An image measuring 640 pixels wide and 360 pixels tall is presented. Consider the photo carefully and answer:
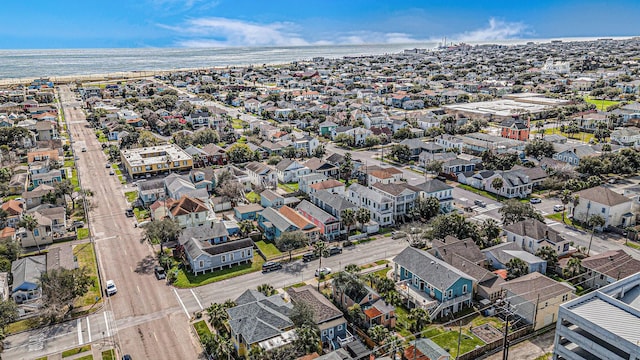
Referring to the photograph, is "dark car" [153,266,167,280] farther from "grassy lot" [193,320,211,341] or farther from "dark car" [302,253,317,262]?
"dark car" [302,253,317,262]

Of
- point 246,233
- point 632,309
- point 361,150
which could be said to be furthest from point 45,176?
point 632,309

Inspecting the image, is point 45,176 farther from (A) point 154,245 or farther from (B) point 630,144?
(B) point 630,144

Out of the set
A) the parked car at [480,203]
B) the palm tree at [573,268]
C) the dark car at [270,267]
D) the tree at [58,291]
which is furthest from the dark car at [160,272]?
the parked car at [480,203]

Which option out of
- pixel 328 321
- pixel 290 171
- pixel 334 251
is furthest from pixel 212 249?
pixel 290 171

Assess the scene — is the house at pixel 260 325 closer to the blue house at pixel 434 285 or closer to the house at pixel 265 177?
the blue house at pixel 434 285

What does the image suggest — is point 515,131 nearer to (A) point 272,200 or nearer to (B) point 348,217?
(B) point 348,217

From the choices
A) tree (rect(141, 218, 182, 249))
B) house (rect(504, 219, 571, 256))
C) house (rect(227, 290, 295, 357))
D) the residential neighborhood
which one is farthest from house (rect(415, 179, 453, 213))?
tree (rect(141, 218, 182, 249))
